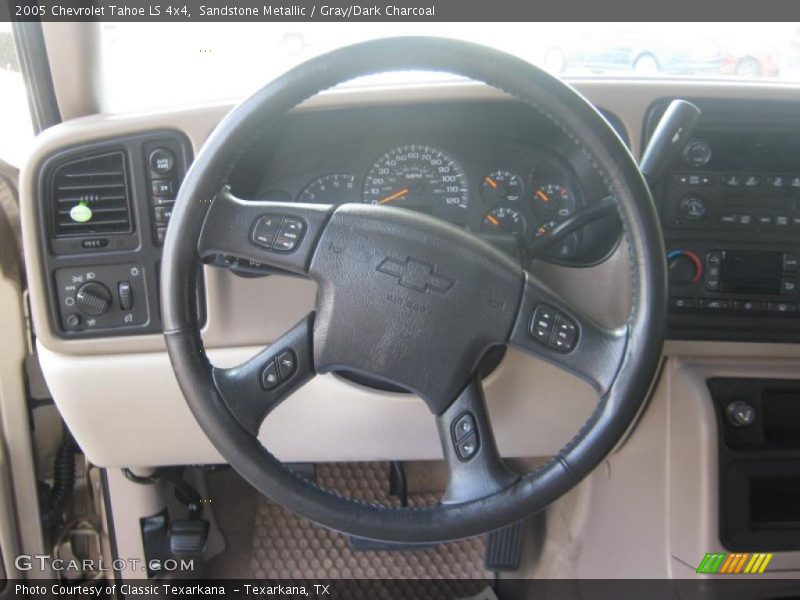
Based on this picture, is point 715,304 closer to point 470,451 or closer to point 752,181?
point 752,181

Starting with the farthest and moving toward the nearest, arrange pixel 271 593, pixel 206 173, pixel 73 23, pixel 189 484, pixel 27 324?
pixel 271 593 < pixel 189 484 < pixel 27 324 < pixel 73 23 < pixel 206 173

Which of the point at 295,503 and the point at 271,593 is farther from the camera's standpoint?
the point at 271,593

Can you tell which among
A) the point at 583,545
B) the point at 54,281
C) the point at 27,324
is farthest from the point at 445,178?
the point at 27,324

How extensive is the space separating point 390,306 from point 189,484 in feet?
3.02

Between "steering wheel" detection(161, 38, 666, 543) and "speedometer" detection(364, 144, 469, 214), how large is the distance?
247 millimetres

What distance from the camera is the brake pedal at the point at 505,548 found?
165 centimetres

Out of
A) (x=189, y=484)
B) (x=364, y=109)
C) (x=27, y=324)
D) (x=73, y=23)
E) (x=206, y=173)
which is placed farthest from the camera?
(x=189, y=484)

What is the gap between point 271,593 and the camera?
1734 millimetres

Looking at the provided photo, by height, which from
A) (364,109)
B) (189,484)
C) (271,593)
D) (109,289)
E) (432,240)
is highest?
(364,109)

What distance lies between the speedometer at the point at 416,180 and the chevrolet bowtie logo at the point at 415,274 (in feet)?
0.90

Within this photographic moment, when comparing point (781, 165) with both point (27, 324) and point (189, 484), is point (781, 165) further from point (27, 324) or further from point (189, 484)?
point (27, 324)

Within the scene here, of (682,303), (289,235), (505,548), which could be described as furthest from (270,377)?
(505,548)

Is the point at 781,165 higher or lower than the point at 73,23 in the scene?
lower

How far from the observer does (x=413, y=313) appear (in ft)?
3.01
